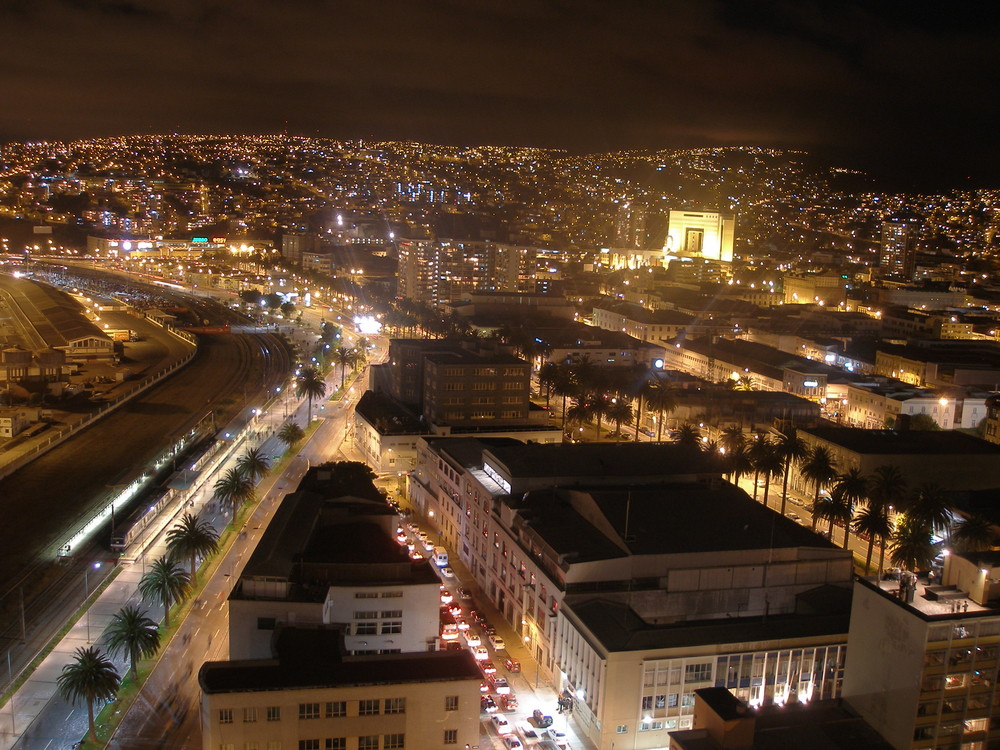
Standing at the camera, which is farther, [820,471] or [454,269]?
[454,269]

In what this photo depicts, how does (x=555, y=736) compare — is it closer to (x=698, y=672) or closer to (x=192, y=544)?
(x=698, y=672)

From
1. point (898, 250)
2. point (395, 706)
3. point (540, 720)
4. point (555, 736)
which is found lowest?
point (555, 736)

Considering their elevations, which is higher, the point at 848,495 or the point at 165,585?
the point at 848,495

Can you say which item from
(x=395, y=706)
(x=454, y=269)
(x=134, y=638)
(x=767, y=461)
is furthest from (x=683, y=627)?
(x=454, y=269)

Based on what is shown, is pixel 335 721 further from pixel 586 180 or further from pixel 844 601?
pixel 586 180

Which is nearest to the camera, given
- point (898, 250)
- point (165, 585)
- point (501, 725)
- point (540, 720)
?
point (501, 725)
